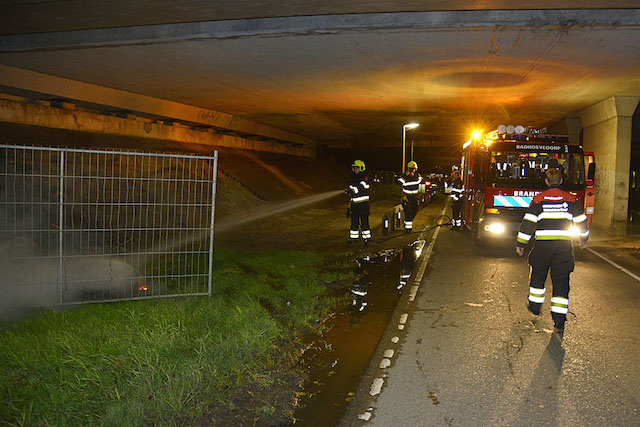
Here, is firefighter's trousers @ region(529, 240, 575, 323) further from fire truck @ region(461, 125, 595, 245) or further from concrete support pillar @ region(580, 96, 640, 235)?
concrete support pillar @ region(580, 96, 640, 235)

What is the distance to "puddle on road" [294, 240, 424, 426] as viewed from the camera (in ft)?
14.1

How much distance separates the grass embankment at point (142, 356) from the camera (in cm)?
391

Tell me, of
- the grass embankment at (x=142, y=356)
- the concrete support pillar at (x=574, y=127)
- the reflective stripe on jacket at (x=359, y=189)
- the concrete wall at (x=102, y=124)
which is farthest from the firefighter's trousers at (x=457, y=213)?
the concrete wall at (x=102, y=124)

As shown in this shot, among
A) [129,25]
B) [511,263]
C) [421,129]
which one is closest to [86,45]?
[129,25]

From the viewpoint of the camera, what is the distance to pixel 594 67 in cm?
1409

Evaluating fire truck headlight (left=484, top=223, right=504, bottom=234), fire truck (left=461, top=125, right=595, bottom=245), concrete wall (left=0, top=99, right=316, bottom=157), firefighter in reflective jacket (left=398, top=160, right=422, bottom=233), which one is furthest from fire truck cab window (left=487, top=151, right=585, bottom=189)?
concrete wall (left=0, top=99, right=316, bottom=157)

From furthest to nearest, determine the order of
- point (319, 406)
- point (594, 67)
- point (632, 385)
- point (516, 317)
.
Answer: point (594, 67) → point (516, 317) → point (632, 385) → point (319, 406)

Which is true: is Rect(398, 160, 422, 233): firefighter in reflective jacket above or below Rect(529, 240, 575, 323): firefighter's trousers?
above

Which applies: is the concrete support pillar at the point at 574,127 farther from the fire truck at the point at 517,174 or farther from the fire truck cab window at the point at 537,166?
the fire truck cab window at the point at 537,166

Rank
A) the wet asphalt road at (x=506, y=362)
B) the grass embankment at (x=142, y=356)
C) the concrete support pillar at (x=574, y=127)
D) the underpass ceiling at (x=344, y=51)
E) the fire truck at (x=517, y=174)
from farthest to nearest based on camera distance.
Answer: the concrete support pillar at (x=574, y=127), the fire truck at (x=517, y=174), the underpass ceiling at (x=344, y=51), the wet asphalt road at (x=506, y=362), the grass embankment at (x=142, y=356)

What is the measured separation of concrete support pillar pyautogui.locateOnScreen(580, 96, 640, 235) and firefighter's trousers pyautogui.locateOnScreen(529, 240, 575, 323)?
13.5m

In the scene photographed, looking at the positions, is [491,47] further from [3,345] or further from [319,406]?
[3,345]

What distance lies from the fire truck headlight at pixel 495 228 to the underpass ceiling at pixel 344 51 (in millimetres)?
3988

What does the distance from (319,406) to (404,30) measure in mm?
8561
